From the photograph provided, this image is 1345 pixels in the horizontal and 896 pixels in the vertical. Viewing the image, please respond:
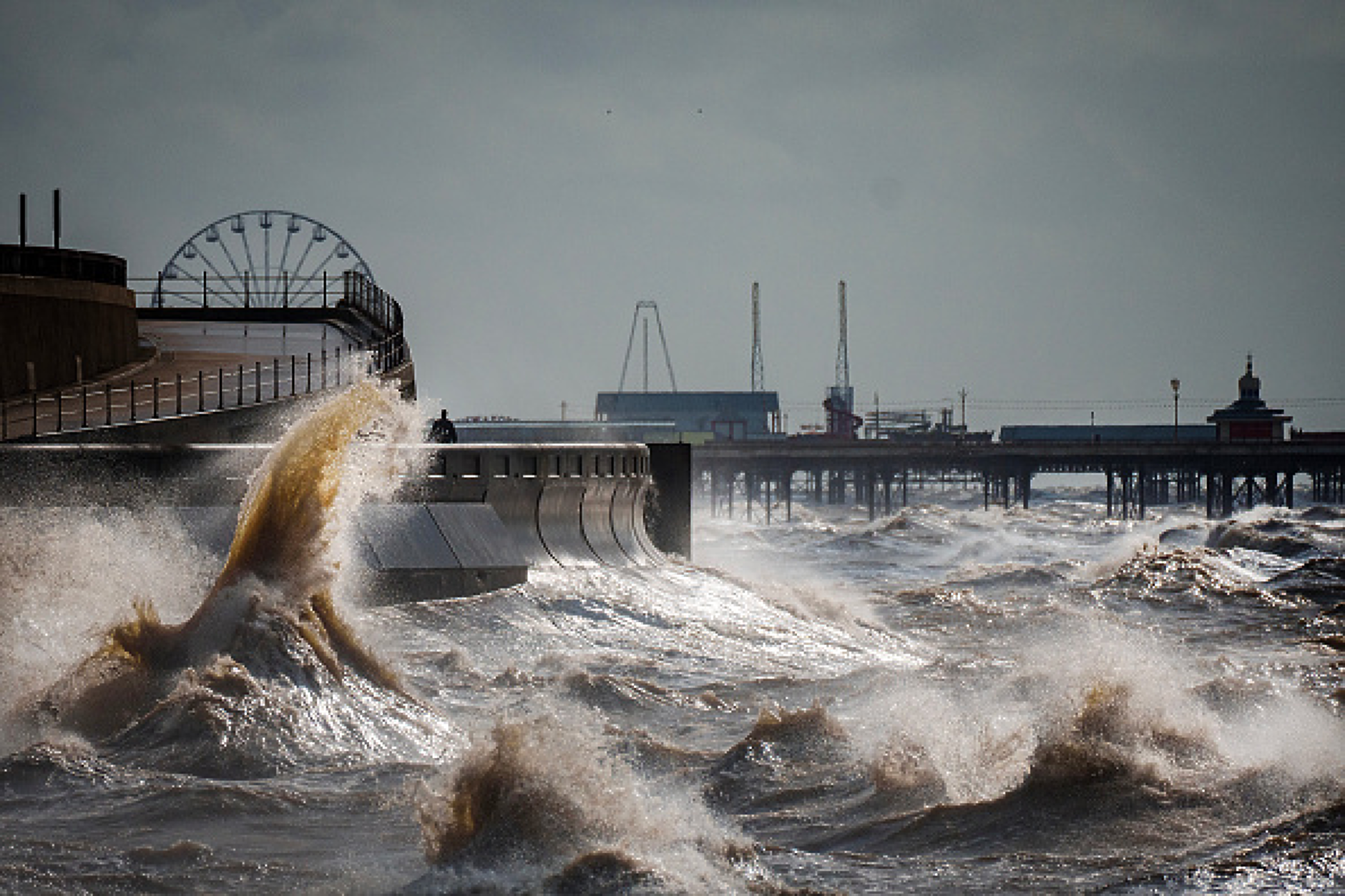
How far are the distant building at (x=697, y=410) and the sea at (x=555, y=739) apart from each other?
152749mm

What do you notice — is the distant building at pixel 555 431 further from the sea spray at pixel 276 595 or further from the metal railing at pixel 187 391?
the sea spray at pixel 276 595

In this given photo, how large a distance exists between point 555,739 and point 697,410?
166581 millimetres

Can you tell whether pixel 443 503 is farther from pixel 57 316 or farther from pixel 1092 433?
pixel 1092 433

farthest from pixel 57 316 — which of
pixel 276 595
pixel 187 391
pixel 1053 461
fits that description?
pixel 1053 461

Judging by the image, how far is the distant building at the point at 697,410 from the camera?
6855 inches

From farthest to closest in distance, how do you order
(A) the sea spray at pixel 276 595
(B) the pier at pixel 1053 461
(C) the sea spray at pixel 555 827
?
(B) the pier at pixel 1053 461
(A) the sea spray at pixel 276 595
(C) the sea spray at pixel 555 827

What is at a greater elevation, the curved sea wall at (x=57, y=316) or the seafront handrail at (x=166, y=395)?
the curved sea wall at (x=57, y=316)

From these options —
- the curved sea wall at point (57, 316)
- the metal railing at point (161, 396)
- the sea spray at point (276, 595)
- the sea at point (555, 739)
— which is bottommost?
the sea at point (555, 739)

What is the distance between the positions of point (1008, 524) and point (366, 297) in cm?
4701

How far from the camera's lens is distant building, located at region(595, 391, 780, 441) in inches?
6855

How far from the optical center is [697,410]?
577ft

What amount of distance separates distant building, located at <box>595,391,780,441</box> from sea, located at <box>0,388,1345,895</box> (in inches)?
6014

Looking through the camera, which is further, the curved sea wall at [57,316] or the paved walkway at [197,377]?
the curved sea wall at [57,316]

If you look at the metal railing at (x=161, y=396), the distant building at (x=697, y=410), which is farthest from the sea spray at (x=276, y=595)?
the distant building at (x=697, y=410)
